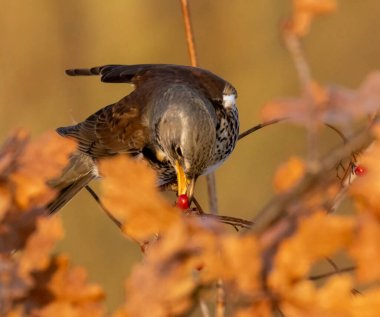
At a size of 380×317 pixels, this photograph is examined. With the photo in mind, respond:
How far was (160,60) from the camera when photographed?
7625mm

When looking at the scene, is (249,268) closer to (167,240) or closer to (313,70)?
(167,240)

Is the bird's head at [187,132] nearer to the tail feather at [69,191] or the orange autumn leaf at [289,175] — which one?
the tail feather at [69,191]

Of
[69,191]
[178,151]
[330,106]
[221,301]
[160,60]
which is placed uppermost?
[330,106]

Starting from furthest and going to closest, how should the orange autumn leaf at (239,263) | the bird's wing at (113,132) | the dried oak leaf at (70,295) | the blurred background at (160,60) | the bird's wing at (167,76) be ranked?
the blurred background at (160,60), the bird's wing at (113,132), the bird's wing at (167,76), the dried oak leaf at (70,295), the orange autumn leaf at (239,263)

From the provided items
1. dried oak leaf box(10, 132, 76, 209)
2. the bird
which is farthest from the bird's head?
dried oak leaf box(10, 132, 76, 209)

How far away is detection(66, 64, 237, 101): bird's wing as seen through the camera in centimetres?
400

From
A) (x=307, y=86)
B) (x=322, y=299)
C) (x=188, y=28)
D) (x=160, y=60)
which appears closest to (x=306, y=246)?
(x=322, y=299)

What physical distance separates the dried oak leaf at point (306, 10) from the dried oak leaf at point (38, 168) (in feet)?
1.00

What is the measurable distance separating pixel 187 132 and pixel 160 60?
13.4ft

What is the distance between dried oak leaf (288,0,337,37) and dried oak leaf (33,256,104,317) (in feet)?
1.15

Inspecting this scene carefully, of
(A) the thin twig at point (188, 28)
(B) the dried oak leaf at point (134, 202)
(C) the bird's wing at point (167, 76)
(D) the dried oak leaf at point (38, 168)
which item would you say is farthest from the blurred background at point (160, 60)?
(B) the dried oak leaf at point (134, 202)

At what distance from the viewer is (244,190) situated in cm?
753

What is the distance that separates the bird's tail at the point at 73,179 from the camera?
4.14m

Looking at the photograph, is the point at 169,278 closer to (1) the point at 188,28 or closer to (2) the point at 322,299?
(2) the point at 322,299
